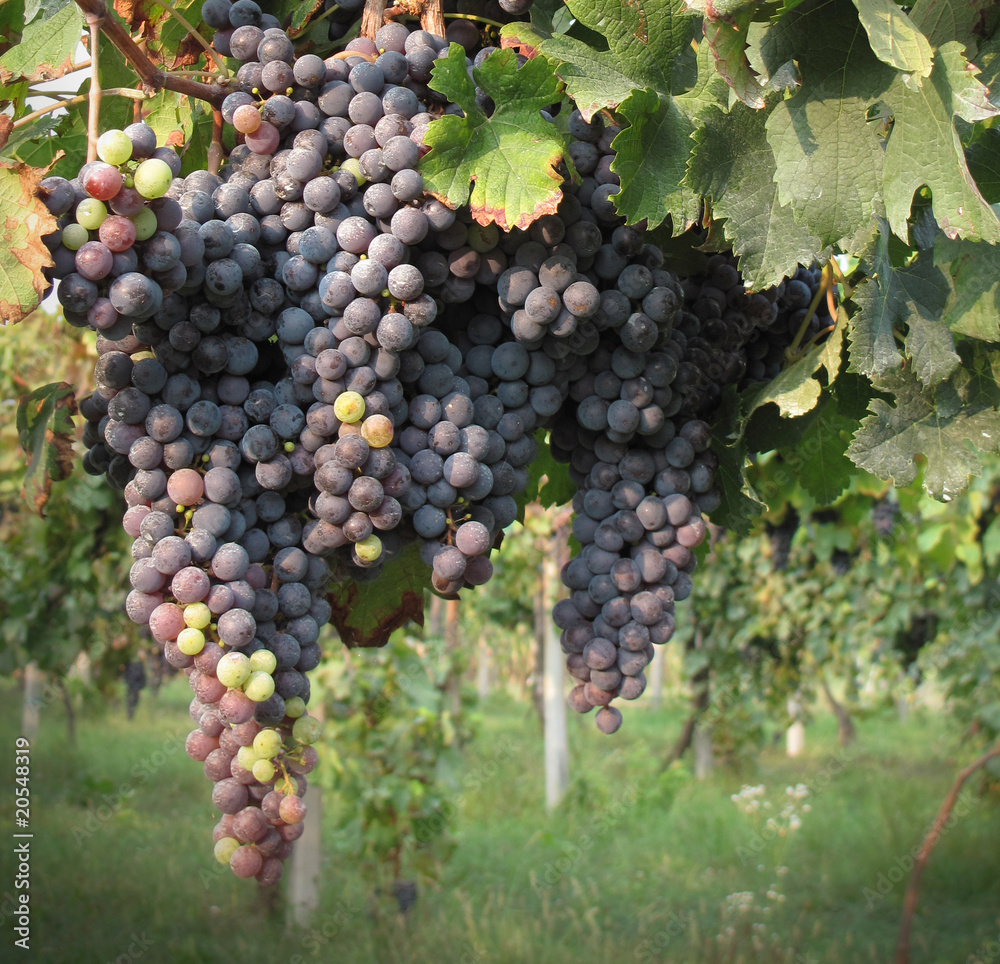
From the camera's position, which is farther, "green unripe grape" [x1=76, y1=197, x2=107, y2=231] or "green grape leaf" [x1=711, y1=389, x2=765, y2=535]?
"green grape leaf" [x1=711, y1=389, x2=765, y2=535]

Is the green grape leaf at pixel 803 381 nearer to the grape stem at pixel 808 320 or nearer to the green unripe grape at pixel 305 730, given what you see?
the grape stem at pixel 808 320

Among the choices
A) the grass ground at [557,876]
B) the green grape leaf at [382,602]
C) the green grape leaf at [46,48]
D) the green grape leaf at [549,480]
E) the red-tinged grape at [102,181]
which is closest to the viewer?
the red-tinged grape at [102,181]

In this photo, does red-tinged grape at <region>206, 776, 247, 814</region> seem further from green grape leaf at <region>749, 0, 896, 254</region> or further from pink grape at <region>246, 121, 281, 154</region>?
green grape leaf at <region>749, 0, 896, 254</region>

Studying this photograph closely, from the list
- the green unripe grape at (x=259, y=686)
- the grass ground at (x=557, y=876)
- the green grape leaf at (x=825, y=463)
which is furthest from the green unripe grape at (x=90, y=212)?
the grass ground at (x=557, y=876)

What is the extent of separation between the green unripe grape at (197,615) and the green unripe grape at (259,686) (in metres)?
0.06

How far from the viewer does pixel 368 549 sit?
83 centimetres

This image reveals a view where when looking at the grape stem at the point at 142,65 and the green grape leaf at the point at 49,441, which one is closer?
the grape stem at the point at 142,65

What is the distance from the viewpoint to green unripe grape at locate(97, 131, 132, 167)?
26.6 inches

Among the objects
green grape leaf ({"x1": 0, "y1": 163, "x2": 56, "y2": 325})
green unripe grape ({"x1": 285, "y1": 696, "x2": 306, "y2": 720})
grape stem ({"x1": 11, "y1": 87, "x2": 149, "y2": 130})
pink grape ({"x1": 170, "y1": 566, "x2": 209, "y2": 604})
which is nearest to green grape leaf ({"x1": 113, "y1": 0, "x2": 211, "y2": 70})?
grape stem ({"x1": 11, "y1": 87, "x2": 149, "y2": 130})

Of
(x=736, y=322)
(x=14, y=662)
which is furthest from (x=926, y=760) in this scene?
(x=736, y=322)

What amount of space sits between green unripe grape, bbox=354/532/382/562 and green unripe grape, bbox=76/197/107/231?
33cm

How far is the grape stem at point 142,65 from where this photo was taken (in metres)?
0.74

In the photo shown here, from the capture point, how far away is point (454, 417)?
87 centimetres

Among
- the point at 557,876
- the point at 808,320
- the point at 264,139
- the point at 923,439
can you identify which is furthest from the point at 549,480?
the point at 557,876
